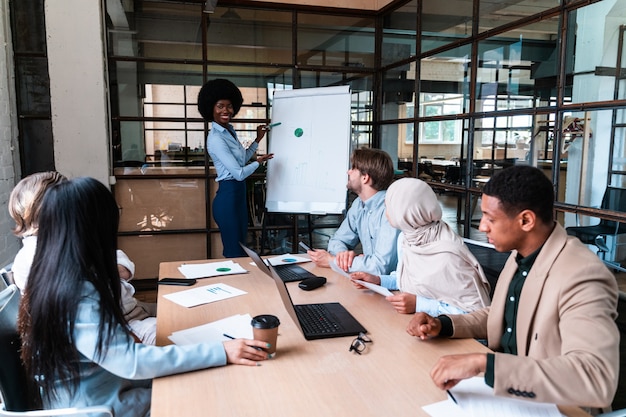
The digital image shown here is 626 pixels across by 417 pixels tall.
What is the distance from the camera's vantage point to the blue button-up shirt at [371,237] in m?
2.14

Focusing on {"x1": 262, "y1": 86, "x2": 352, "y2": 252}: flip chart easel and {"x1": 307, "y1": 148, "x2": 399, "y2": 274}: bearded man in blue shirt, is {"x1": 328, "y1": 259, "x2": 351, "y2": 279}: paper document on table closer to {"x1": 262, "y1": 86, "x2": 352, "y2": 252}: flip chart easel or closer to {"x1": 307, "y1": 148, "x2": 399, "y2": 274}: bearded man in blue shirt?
{"x1": 307, "y1": 148, "x2": 399, "y2": 274}: bearded man in blue shirt

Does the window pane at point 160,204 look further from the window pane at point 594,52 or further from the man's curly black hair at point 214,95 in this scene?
the window pane at point 594,52

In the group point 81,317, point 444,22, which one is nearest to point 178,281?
point 81,317

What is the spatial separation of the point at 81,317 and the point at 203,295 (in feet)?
2.22

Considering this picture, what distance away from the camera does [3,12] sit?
3.26 m

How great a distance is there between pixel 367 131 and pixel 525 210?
314cm

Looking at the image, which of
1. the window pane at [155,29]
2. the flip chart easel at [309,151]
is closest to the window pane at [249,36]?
the window pane at [155,29]

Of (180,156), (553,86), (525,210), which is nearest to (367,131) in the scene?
(180,156)

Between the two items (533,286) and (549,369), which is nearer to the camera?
(549,369)

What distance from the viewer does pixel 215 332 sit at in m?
1.44

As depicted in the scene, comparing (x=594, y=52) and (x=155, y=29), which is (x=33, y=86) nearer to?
(x=155, y=29)

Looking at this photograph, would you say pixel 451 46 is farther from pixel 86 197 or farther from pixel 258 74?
pixel 86 197

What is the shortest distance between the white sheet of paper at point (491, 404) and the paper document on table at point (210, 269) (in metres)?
1.27

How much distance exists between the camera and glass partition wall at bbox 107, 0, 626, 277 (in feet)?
8.54
